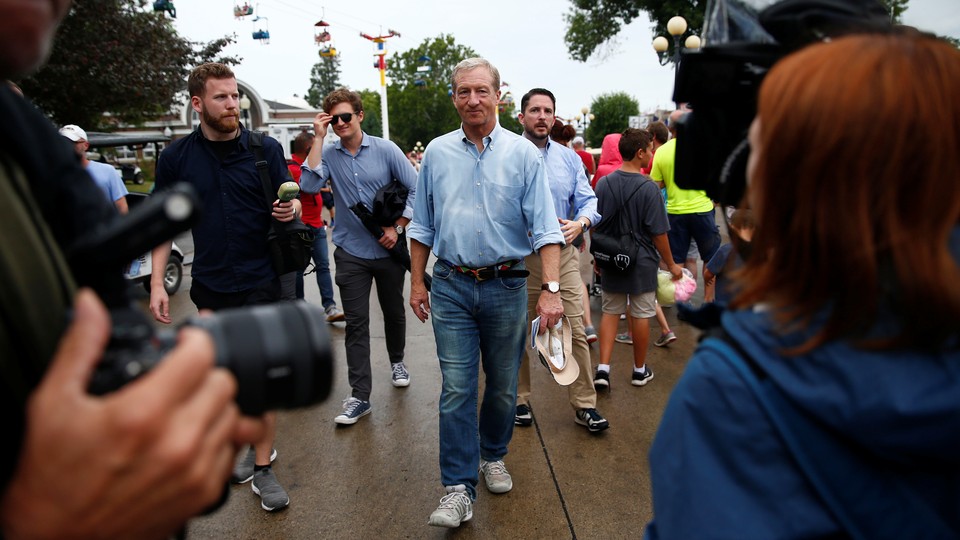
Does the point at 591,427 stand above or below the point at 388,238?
below

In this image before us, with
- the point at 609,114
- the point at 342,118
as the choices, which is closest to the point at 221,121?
the point at 342,118

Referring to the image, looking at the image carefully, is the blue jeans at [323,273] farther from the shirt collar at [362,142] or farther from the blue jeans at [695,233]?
the blue jeans at [695,233]

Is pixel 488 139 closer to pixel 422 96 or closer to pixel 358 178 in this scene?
pixel 358 178

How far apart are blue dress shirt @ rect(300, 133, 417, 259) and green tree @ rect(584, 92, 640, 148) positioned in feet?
157

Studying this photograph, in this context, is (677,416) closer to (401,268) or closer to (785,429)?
(785,429)

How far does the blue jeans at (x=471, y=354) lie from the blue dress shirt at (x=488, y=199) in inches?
5.8

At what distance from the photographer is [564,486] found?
3.40m

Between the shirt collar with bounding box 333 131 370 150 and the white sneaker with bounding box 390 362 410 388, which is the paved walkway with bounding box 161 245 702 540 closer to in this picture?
the white sneaker with bounding box 390 362 410 388

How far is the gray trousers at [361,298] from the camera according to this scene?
427cm

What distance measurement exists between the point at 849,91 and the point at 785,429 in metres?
0.50

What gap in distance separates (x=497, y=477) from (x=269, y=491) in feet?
3.99

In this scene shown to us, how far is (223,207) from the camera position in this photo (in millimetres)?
3264

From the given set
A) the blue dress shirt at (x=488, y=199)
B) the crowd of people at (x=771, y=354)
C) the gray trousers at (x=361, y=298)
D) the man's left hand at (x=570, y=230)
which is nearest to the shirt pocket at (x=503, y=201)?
the blue dress shirt at (x=488, y=199)

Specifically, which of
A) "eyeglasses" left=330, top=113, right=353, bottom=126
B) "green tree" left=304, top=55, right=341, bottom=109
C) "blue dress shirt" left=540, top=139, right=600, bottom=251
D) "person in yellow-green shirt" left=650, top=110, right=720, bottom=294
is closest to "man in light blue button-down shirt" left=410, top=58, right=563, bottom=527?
"blue dress shirt" left=540, top=139, right=600, bottom=251
